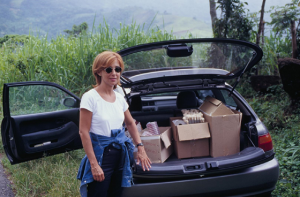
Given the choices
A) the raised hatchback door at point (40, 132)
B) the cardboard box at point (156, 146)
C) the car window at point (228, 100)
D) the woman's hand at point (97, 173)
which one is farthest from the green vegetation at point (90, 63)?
the woman's hand at point (97, 173)

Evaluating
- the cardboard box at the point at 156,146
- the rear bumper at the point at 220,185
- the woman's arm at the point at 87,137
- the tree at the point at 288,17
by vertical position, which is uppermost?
the tree at the point at 288,17

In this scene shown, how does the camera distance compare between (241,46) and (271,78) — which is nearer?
(241,46)

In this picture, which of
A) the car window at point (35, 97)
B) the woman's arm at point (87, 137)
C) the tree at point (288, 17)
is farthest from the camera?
the tree at point (288, 17)

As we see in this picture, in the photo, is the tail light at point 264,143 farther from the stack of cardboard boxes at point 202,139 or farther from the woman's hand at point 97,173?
the woman's hand at point 97,173

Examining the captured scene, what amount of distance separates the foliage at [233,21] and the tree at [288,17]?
0.87 m

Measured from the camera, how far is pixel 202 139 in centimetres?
283

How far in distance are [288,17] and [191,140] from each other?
15.6 feet

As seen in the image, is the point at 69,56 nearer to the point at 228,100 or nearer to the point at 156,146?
the point at 228,100

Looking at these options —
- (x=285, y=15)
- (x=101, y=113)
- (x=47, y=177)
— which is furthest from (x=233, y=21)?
(x=101, y=113)

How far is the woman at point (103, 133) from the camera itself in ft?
6.10

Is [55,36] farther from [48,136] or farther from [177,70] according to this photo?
[177,70]

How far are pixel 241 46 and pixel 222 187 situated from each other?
134 centimetres

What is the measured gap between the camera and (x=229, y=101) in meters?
3.51

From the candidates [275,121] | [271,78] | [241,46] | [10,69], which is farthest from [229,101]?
[10,69]
